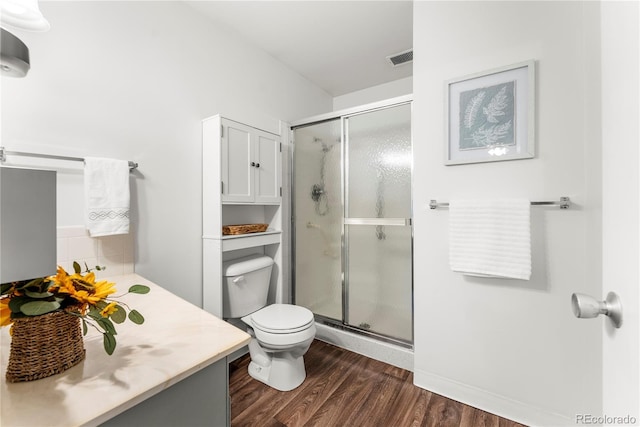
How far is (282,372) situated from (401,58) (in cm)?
263

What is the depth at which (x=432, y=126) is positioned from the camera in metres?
1.60

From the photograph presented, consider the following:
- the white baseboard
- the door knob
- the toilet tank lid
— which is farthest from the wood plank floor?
the door knob

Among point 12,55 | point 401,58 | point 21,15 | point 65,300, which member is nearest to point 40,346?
point 65,300

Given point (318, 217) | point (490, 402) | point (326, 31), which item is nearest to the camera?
point (490, 402)

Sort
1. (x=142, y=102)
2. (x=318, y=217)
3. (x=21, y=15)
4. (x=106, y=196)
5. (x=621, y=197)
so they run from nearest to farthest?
(x=621, y=197) < (x=21, y=15) < (x=106, y=196) < (x=142, y=102) < (x=318, y=217)

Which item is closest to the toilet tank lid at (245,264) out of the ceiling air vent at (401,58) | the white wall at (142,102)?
the white wall at (142,102)

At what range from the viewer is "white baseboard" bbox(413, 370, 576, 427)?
1.33 m

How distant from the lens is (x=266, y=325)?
1599 millimetres

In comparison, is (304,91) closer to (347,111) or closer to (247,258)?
(347,111)

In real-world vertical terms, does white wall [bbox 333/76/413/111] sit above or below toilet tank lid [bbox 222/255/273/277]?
above

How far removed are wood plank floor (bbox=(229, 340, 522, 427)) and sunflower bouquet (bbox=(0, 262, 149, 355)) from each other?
1.10 meters

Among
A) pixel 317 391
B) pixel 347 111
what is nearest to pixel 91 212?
pixel 317 391

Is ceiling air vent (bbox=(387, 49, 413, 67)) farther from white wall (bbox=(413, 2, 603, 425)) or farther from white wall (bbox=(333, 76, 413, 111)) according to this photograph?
white wall (bbox=(413, 2, 603, 425))

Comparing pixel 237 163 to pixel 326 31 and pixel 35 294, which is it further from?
pixel 35 294
